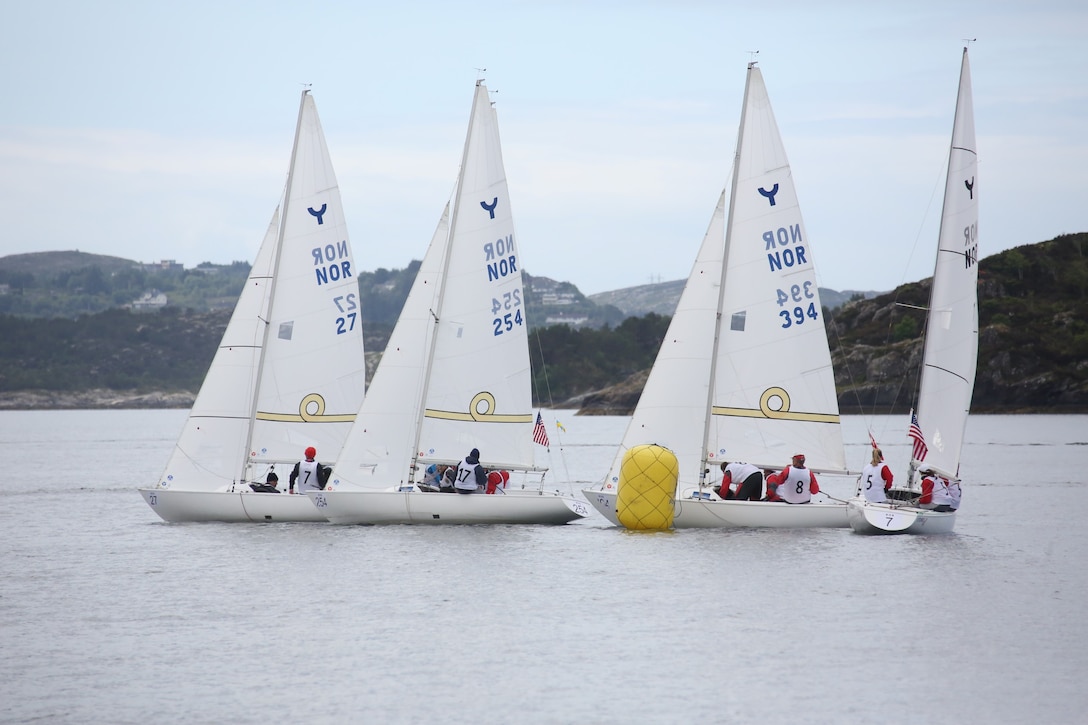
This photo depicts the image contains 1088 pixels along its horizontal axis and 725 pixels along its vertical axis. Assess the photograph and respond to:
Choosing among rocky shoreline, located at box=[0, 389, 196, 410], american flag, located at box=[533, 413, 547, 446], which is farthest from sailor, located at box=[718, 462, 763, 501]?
rocky shoreline, located at box=[0, 389, 196, 410]

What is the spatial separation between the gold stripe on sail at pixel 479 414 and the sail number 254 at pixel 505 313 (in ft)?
4.86

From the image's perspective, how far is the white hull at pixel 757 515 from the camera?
2744 cm

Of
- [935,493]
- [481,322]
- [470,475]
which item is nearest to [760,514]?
[935,493]

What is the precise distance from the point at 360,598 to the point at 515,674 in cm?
593

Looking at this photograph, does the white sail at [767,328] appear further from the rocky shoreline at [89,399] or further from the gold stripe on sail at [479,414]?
the rocky shoreline at [89,399]

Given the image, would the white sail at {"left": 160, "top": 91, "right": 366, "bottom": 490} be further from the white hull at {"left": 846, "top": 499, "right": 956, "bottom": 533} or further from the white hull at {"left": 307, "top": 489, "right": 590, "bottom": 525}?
the white hull at {"left": 846, "top": 499, "right": 956, "bottom": 533}

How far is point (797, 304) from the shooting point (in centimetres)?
2884

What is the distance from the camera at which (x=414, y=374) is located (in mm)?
29875

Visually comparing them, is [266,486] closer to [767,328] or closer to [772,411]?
[772,411]

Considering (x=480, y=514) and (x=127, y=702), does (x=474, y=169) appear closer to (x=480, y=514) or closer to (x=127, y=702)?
(x=480, y=514)

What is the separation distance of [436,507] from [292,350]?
560 centimetres

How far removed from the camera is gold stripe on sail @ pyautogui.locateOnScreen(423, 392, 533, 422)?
29.4m

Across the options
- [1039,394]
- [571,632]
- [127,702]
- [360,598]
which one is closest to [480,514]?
[360,598]

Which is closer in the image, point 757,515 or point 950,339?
point 757,515
